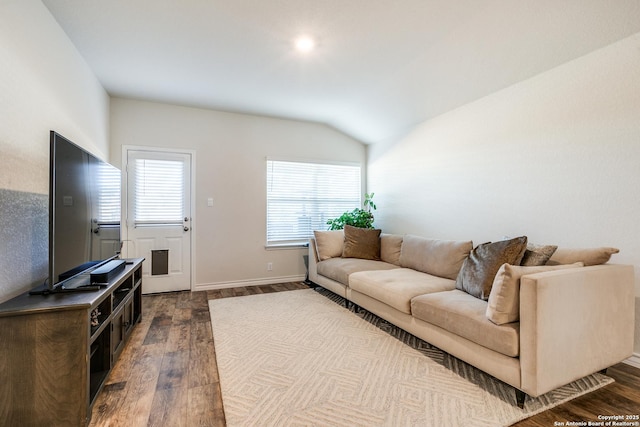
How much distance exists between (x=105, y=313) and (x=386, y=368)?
1911 mm

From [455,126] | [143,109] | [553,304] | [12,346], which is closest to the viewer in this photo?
[12,346]

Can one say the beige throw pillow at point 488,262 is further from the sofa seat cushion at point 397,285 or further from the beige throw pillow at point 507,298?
the beige throw pillow at point 507,298

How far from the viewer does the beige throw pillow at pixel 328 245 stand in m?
4.20

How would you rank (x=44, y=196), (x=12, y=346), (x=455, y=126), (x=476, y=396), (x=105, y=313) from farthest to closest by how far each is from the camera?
(x=455, y=126) → (x=44, y=196) → (x=105, y=313) → (x=476, y=396) → (x=12, y=346)

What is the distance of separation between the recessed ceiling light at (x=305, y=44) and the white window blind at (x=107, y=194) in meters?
1.94

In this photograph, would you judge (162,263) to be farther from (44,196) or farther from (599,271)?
(599,271)

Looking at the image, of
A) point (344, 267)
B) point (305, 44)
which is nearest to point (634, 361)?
point (344, 267)

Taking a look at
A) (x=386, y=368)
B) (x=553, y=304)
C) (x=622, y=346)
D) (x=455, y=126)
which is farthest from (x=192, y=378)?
(x=455, y=126)

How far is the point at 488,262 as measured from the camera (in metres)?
2.35

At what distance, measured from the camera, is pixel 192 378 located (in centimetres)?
206

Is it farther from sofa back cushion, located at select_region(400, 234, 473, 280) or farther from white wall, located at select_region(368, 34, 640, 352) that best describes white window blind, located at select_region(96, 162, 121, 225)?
white wall, located at select_region(368, 34, 640, 352)

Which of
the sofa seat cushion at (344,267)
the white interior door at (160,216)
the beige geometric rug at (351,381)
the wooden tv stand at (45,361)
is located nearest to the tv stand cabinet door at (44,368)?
the wooden tv stand at (45,361)

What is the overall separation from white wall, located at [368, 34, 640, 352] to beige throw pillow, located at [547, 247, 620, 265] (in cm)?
39

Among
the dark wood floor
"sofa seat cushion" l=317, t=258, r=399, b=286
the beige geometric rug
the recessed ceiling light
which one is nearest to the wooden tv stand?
the dark wood floor
